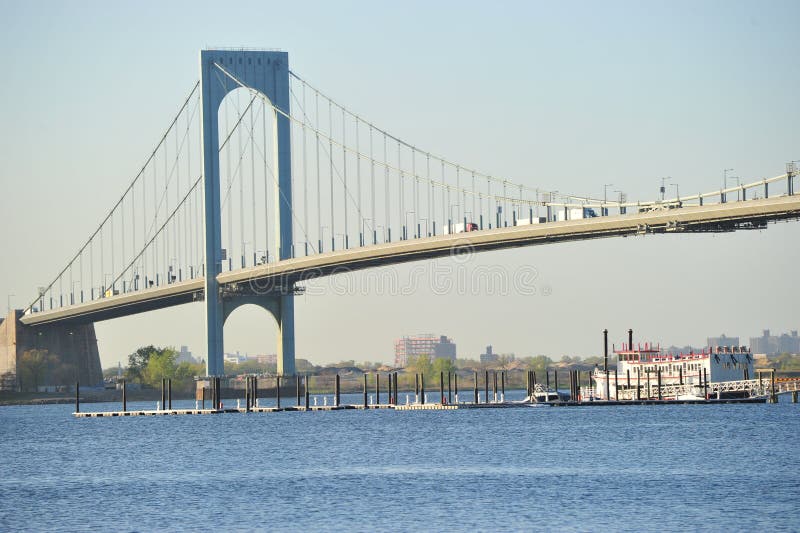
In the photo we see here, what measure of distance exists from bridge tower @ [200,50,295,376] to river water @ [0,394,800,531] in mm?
25819

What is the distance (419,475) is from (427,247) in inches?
1628

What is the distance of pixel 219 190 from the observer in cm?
11281

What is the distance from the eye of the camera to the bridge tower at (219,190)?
111438 millimetres

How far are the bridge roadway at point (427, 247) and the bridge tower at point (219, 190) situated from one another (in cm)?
155

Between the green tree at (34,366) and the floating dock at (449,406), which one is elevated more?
the green tree at (34,366)

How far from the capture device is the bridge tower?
111438 millimetres

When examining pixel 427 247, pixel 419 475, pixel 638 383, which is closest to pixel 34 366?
pixel 427 247

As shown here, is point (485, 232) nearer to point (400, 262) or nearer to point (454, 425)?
point (400, 262)

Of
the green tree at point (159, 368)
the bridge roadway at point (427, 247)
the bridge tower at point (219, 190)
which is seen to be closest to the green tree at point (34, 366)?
the bridge roadway at point (427, 247)

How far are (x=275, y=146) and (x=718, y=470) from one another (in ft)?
212

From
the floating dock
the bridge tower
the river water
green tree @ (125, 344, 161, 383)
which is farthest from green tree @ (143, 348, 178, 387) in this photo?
the river water

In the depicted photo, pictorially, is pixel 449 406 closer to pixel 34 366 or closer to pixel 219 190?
pixel 219 190

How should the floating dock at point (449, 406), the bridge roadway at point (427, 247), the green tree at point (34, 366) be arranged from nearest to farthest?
the bridge roadway at point (427, 247)
the floating dock at point (449, 406)
the green tree at point (34, 366)

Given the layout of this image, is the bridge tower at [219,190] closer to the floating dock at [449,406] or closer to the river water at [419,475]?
the floating dock at [449,406]
